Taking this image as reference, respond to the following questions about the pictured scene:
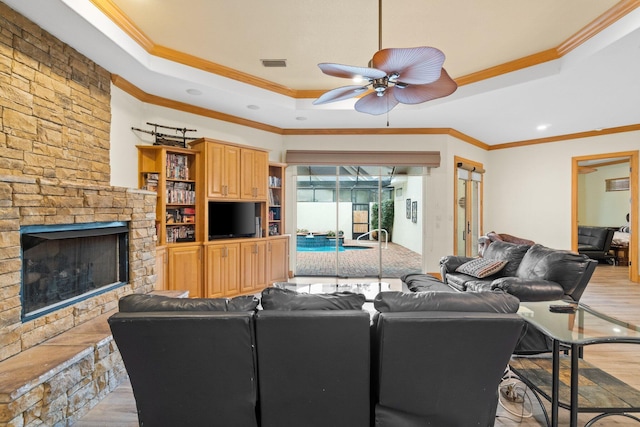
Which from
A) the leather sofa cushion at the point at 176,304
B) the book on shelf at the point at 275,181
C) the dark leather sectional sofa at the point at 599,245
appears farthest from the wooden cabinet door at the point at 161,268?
the dark leather sectional sofa at the point at 599,245

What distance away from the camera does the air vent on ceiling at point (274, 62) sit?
379 cm

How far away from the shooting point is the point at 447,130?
5953mm

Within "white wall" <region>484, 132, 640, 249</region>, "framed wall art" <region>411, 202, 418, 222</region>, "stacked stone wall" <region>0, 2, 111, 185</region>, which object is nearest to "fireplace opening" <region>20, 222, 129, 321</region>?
"stacked stone wall" <region>0, 2, 111, 185</region>

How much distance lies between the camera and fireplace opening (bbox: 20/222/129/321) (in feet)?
7.07

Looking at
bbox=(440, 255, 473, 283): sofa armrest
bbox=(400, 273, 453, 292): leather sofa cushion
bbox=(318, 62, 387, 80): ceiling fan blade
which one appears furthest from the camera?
bbox=(440, 255, 473, 283): sofa armrest

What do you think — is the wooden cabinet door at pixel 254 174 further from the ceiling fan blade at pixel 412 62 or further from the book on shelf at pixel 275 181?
the ceiling fan blade at pixel 412 62

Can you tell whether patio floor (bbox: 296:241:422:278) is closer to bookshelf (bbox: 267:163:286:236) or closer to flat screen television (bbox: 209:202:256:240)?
bookshelf (bbox: 267:163:286:236)

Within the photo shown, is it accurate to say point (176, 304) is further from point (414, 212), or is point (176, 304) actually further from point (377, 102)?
point (414, 212)

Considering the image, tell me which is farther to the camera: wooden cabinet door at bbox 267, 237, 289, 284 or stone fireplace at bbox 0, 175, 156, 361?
wooden cabinet door at bbox 267, 237, 289, 284

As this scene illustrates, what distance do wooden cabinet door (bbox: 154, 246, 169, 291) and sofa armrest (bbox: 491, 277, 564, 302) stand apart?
3770 mm

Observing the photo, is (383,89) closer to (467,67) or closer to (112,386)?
(467,67)

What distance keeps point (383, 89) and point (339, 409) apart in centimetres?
216

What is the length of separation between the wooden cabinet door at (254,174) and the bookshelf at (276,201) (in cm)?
45

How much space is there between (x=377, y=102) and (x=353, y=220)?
3.73m
